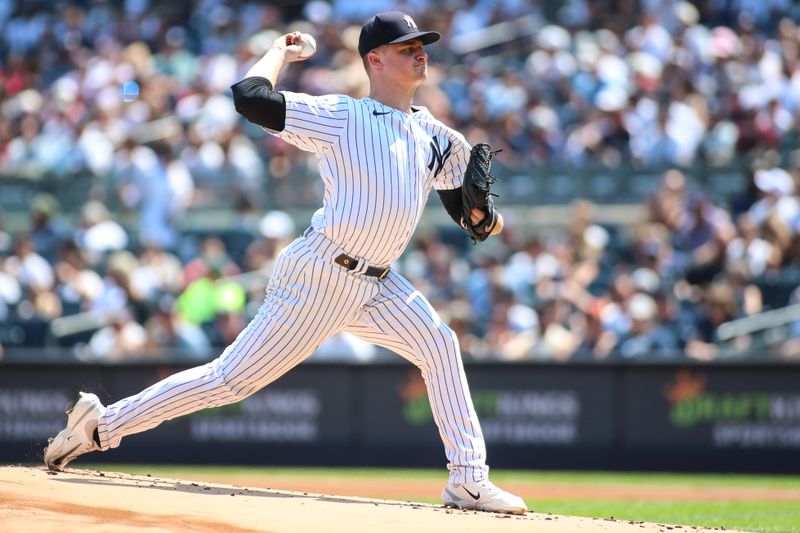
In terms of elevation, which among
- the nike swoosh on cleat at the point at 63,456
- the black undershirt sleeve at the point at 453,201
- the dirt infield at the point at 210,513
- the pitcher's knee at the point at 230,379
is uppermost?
the black undershirt sleeve at the point at 453,201

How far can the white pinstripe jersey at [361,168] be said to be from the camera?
17.5 ft

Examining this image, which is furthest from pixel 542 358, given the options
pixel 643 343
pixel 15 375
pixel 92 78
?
pixel 92 78

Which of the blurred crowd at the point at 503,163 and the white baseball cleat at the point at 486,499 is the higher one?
the blurred crowd at the point at 503,163

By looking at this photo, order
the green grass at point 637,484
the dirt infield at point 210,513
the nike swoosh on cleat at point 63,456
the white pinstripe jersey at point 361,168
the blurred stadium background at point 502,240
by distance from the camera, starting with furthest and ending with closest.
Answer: the blurred stadium background at point 502,240
the green grass at point 637,484
the nike swoosh on cleat at point 63,456
the white pinstripe jersey at point 361,168
the dirt infield at point 210,513

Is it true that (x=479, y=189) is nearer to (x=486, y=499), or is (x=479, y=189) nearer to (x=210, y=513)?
(x=486, y=499)

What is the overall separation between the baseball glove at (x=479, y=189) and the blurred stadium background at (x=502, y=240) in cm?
552

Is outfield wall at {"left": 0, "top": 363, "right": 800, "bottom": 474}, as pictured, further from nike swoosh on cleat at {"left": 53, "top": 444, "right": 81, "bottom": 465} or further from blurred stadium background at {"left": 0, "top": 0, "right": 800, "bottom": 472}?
nike swoosh on cleat at {"left": 53, "top": 444, "right": 81, "bottom": 465}

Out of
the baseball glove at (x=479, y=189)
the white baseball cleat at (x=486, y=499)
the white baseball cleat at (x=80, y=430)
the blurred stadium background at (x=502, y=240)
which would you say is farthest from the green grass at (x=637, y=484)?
the white baseball cleat at (x=80, y=430)

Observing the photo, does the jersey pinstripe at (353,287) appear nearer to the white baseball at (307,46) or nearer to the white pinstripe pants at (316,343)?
the white pinstripe pants at (316,343)

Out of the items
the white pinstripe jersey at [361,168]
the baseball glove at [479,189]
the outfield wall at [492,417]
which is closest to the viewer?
the white pinstripe jersey at [361,168]

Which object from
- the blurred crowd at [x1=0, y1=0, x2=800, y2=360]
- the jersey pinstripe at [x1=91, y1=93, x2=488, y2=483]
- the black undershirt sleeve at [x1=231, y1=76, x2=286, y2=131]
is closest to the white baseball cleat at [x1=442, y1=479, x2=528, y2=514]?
the jersey pinstripe at [x1=91, y1=93, x2=488, y2=483]

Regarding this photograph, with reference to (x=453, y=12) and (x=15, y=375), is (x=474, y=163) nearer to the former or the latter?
(x=15, y=375)

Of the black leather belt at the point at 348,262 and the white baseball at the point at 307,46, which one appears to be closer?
the black leather belt at the point at 348,262

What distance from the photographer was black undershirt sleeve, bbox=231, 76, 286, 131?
203 inches
